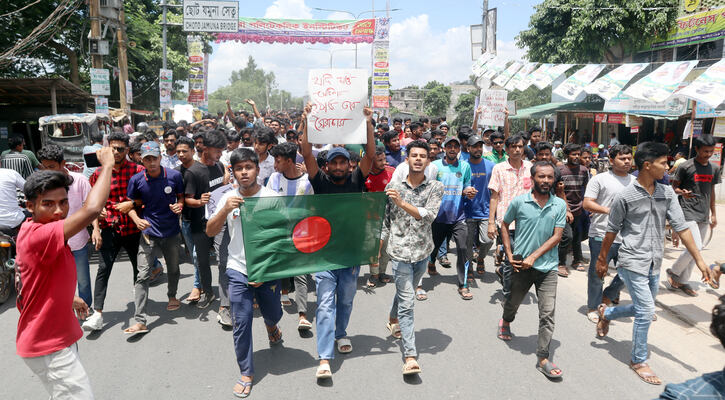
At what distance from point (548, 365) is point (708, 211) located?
3651 millimetres

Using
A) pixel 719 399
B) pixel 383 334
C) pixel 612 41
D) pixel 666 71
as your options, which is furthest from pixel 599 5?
pixel 719 399

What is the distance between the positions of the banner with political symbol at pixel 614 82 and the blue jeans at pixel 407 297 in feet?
33.9

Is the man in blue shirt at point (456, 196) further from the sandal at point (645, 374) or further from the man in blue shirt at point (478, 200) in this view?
the sandal at point (645, 374)

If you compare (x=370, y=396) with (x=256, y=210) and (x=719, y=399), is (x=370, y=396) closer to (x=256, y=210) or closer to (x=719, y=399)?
(x=256, y=210)

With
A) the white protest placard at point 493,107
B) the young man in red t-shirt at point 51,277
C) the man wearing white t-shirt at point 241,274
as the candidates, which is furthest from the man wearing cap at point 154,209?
the white protest placard at point 493,107

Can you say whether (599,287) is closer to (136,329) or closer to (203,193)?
(203,193)

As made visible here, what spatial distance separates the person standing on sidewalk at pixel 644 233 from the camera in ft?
13.3

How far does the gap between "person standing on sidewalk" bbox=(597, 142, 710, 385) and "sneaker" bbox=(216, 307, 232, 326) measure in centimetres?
376

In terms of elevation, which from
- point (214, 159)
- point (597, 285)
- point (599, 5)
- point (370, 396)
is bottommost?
point (370, 396)

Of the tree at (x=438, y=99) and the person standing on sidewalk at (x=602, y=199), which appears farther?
the tree at (x=438, y=99)

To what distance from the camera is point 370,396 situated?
146 inches

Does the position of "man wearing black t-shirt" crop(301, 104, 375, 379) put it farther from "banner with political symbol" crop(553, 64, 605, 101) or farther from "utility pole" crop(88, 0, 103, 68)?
"utility pole" crop(88, 0, 103, 68)

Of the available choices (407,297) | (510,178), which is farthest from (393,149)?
(407,297)

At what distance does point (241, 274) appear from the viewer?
3930 millimetres
